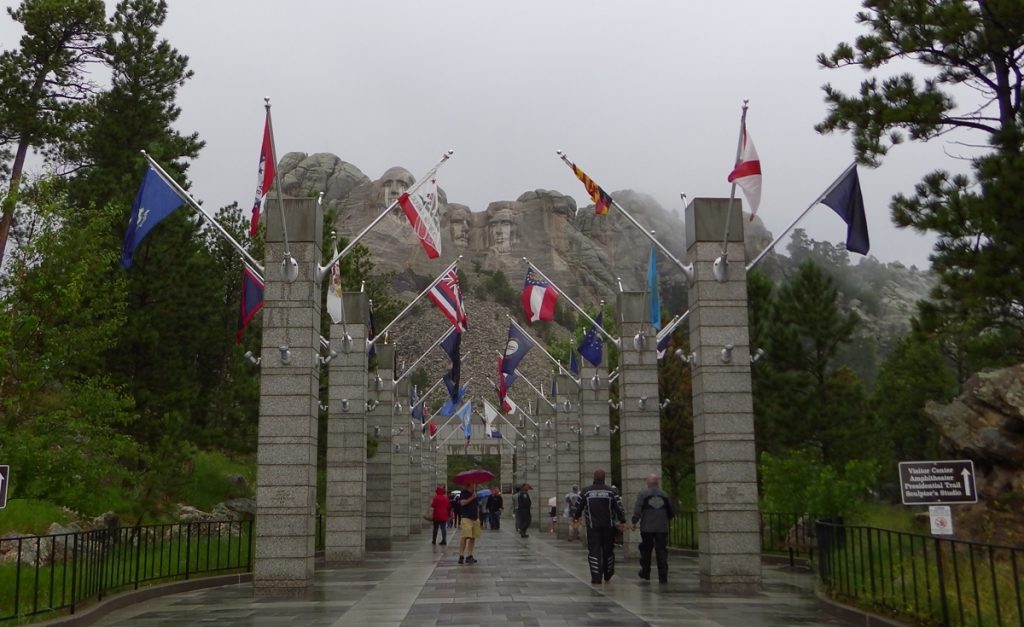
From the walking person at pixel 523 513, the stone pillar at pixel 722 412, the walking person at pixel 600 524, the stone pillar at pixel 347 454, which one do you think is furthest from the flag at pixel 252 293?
the walking person at pixel 523 513

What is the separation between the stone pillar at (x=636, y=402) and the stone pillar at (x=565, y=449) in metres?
11.7

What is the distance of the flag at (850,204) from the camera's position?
15.2m

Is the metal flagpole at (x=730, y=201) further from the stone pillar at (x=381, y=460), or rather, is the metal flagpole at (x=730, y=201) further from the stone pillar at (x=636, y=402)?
the stone pillar at (x=381, y=460)

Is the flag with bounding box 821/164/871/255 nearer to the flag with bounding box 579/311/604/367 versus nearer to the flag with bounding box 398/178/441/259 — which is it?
the flag with bounding box 398/178/441/259

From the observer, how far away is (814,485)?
834 inches

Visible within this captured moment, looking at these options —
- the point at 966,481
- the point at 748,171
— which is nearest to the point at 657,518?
the point at 748,171

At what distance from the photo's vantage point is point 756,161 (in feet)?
47.2

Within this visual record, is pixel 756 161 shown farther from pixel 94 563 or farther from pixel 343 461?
pixel 343 461

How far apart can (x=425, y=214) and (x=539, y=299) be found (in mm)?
7683

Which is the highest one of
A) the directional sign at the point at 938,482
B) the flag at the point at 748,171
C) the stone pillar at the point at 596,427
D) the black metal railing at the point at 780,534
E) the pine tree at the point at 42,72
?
the pine tree at the point at 42,72

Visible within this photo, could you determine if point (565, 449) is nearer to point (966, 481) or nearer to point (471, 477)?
point (471, 477)

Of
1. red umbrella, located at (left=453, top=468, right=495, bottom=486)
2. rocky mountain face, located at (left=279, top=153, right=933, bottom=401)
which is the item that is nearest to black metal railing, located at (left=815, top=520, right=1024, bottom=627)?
red umbrella, located at (left=453, top=468, right=495, bottom=486)

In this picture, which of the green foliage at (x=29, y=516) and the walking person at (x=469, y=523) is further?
the walking person at (x=469, y=523)

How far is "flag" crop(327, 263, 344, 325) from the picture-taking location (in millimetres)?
19484
